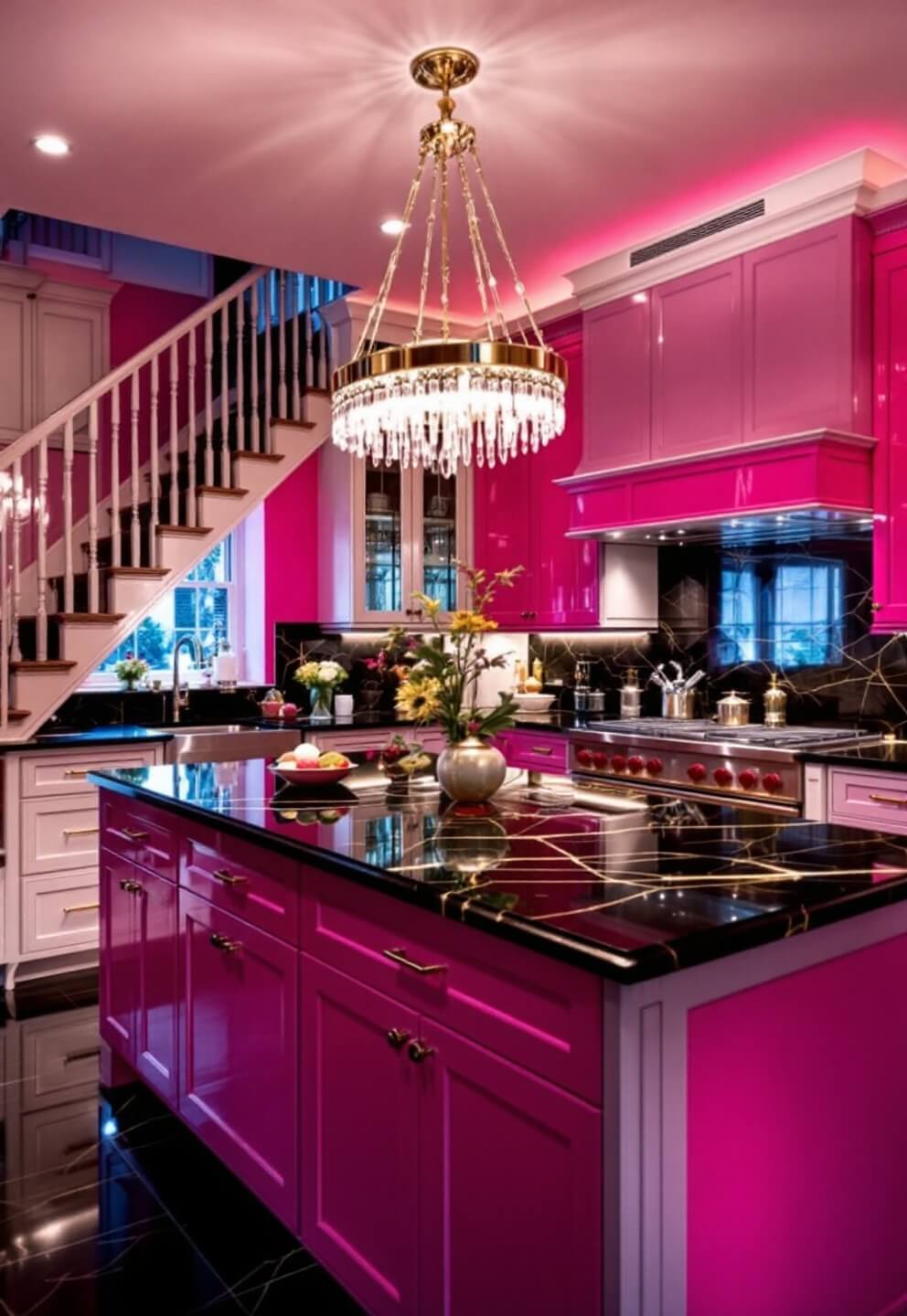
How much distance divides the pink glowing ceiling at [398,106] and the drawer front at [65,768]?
2.31 metres

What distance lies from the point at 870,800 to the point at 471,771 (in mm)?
1728

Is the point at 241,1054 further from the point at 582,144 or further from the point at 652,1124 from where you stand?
the point at 582,144

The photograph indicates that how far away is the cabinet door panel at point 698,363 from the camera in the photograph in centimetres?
442

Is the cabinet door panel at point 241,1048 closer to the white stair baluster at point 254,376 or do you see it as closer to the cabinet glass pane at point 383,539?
the cabinet glass pane at point 383,539

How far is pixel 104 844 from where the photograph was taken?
3.46 metres

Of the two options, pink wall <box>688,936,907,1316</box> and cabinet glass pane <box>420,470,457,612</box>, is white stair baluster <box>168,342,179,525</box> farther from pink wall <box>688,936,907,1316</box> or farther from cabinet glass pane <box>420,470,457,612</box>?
pink wall <box>688,936,907,1316</box>

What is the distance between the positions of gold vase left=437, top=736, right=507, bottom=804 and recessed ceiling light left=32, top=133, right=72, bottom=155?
267 cm

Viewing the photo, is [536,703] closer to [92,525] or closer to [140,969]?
[92,525]

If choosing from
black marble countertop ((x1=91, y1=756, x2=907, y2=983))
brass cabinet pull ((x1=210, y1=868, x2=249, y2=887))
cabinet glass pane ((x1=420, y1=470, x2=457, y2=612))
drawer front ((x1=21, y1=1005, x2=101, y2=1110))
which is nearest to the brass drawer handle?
brass cabinet pull ((x1=210, y1=868, x2=249, y2=887))

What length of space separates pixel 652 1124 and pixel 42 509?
3.82 m

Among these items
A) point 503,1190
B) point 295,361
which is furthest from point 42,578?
point 503,1190

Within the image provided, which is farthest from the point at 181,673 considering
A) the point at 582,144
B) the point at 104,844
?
the point at 582,144

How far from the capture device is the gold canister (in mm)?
4637

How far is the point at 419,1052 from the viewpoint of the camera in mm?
1879
